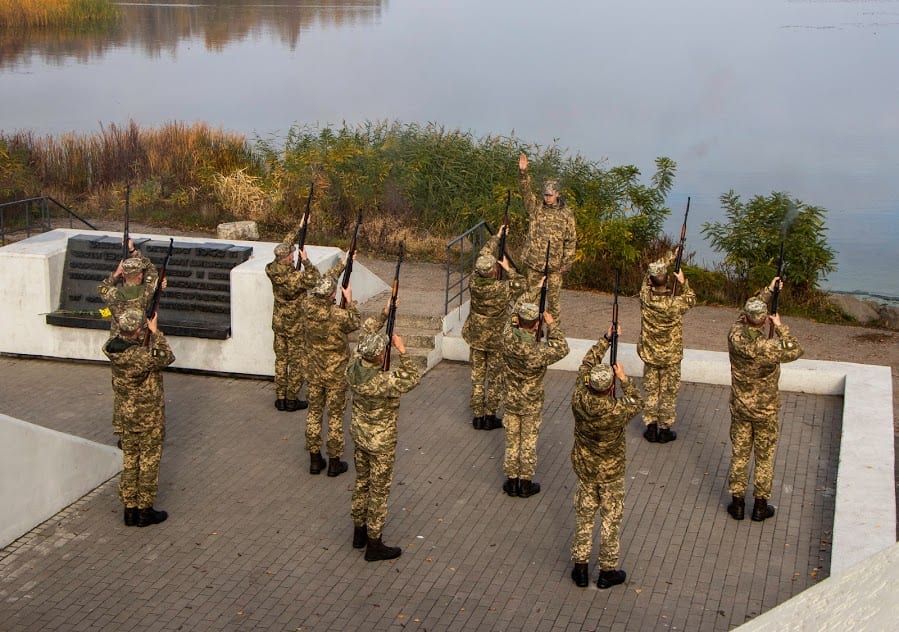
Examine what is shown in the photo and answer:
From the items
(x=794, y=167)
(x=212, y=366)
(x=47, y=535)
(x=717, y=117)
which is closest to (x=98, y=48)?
(x=717, y=117)

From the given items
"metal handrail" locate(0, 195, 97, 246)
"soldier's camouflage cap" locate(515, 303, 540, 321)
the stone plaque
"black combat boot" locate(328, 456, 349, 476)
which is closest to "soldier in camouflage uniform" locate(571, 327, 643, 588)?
"soldier's camouflage cap" locate(515, 303, 540, 321)

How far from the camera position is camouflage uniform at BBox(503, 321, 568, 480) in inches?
387

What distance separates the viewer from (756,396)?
9.48 metres

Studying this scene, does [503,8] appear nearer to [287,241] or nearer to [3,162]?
[3,162]

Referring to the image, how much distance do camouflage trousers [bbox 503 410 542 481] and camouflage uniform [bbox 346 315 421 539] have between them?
1467 mm

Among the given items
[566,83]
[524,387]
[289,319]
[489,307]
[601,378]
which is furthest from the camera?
[566,83]

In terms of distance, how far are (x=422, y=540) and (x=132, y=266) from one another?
403cm

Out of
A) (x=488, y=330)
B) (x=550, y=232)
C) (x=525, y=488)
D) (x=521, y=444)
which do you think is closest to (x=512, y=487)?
(x=525, y=488)

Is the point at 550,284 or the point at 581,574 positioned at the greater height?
the point at 550,284

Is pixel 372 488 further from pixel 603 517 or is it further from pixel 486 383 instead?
pixel 486 383

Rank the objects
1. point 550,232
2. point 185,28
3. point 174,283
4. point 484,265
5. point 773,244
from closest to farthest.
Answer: point 484,265 → point 550,232 → point 174,283 → point 773,244 → point 185,28

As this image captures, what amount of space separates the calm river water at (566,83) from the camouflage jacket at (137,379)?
16.9 m

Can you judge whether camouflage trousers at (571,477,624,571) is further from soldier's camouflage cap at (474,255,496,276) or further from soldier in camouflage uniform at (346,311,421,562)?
soldier's camouflage cap at (474,255,496,276)

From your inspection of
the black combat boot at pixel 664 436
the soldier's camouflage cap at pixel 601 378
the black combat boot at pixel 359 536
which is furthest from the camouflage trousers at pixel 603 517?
the black combat boot at pixel 664 436
